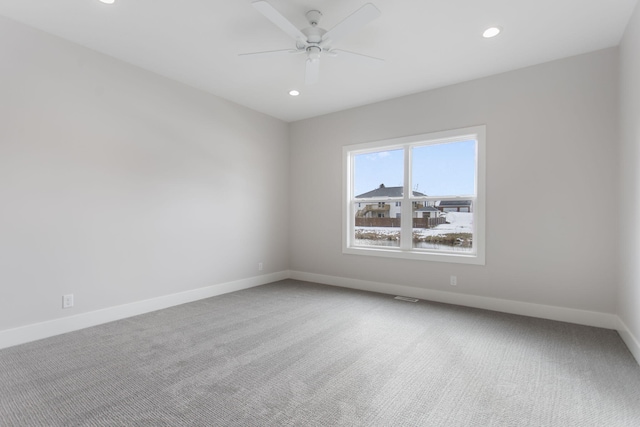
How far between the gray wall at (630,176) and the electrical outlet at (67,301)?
488 cm

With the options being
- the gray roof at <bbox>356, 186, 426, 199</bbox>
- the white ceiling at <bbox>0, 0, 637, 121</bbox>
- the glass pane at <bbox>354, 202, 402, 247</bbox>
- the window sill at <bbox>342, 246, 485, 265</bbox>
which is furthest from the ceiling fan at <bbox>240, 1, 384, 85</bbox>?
the window sill at <bbox>342, 246, 485, 265</bbox>

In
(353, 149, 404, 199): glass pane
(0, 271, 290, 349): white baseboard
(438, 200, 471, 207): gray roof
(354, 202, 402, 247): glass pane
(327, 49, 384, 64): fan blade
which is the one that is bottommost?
(0, 271, 290, 349): white baseboard

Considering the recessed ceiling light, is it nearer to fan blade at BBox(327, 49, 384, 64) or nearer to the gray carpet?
fan blade at BBox(327, 49, 384, 64)

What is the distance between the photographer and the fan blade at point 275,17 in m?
2.09

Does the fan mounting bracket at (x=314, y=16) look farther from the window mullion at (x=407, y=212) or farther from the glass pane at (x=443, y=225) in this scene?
the glass pane at (x=443, y=225)

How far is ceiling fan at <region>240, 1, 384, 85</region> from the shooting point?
2154mm

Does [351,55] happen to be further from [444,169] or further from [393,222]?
[393,222]

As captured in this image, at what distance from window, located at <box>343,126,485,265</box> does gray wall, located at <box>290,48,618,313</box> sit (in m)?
0.15

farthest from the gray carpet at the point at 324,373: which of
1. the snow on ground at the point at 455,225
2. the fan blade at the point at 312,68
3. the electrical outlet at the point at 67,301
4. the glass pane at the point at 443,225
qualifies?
the fan blade at the point at 312,68

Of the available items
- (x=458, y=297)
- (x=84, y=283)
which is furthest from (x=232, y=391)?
(x=458, y=297)

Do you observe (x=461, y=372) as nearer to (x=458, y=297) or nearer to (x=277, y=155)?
(x=458, y=297)

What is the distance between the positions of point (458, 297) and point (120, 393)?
3562mm

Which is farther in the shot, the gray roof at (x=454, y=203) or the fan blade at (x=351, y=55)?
the gray roof at (x=454, y=203)

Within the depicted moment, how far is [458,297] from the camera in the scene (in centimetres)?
389
